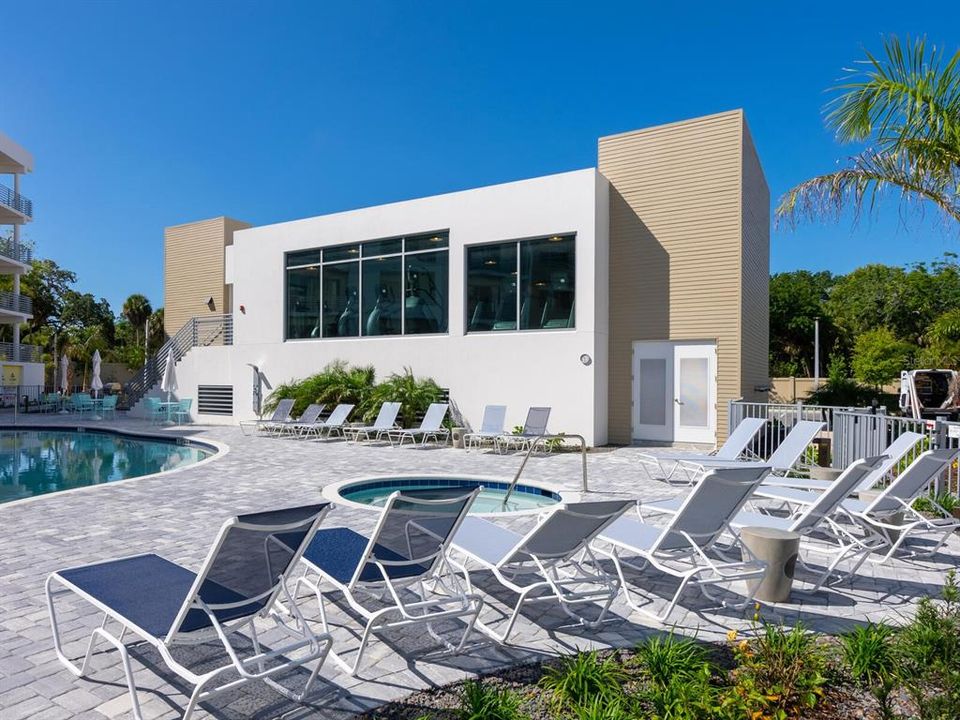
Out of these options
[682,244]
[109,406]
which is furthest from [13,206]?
[682,244]

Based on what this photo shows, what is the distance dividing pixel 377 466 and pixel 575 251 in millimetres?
7072

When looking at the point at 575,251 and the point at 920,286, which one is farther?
the point at 920,286

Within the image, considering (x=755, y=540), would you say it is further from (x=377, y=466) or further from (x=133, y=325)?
(x=133, y=325)

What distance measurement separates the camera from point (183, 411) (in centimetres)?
2128

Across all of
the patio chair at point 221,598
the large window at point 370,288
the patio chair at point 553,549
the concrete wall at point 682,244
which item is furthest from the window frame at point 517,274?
the patio chair at point 221,598

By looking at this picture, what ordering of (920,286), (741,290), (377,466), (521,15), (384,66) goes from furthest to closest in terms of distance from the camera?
(920,286) → (384,66) → (521,15) → (741,290) → (377,466)

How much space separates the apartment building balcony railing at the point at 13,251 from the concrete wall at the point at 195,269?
9544 mm

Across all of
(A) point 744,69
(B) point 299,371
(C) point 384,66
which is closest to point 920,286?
(A) point 744,69

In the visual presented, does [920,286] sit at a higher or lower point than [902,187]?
higher

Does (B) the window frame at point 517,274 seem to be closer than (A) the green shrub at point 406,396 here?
Yes

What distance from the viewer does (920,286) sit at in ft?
121

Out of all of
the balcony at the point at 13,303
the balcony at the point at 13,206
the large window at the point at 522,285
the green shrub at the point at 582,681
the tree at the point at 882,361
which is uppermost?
the balcony at the point at 13,206

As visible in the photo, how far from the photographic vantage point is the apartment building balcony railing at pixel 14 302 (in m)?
30.5

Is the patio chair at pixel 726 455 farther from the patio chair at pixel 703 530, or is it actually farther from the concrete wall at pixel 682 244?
the patio chair at pixel 703 530
